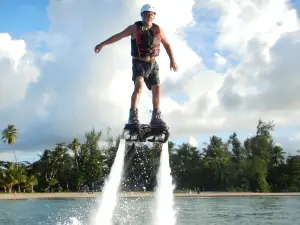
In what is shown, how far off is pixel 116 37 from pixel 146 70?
0.99 m

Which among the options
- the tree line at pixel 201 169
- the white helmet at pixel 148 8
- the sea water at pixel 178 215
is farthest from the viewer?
the tree line at pixel 201 169

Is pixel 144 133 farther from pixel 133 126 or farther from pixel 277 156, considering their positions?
pixel 277 156

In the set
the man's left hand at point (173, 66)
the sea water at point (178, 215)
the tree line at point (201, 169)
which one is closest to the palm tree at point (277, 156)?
the tree line at point (201, 169)

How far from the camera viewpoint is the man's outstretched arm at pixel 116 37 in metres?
9.68

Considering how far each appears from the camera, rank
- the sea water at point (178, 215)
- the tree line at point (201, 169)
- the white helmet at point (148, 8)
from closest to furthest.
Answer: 1. the white helmet at point (148, 8)
2. the sea water at point (178, 215)
3. the tree line at point (201, 169)

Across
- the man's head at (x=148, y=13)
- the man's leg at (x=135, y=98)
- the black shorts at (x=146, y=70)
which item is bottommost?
the man's leg at (x=135, y=98)

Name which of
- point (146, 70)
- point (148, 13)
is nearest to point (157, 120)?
point (146, 70)

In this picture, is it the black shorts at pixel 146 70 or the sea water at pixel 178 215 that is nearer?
the black shorts at pixel 146 70

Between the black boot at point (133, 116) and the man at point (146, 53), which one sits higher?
the man at point (146, 53)

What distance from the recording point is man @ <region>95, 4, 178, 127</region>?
9638mm

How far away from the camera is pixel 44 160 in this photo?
9706 centimetres

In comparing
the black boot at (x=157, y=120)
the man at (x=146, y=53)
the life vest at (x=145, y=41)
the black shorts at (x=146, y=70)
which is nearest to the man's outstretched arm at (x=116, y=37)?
the man at (x=146, y=53)

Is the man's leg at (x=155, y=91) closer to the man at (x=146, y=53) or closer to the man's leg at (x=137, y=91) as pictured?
the man at (x=146, y=53)

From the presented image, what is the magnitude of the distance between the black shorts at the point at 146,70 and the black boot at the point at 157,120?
2.18 feet
